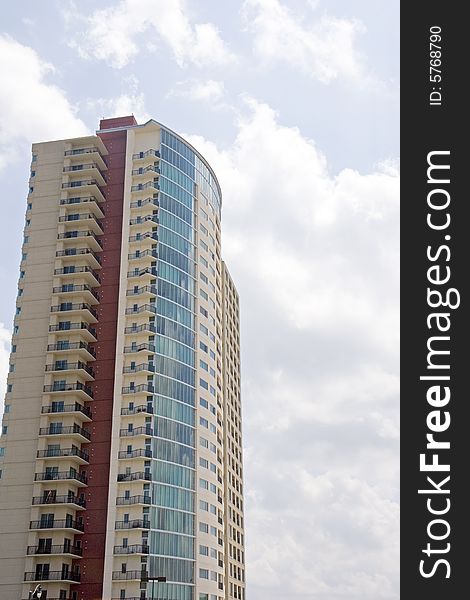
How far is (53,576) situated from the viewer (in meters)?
78.5

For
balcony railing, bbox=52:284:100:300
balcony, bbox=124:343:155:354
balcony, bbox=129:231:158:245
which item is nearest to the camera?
balcony, bbox=124:343:155:354

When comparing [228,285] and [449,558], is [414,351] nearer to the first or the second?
[449,558]

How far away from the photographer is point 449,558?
1852cm

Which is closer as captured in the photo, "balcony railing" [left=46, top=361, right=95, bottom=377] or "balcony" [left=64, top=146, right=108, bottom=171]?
"balcony railing" [left=46, top=361, right=95, bottom=377]

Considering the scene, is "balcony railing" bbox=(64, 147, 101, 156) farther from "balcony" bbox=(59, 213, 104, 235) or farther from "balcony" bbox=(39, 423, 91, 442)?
"balcony" bbox=(39, 423, 91, 442)

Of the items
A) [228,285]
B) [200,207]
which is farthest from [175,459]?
[228,285]

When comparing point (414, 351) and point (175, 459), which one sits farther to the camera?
point (175, 459)

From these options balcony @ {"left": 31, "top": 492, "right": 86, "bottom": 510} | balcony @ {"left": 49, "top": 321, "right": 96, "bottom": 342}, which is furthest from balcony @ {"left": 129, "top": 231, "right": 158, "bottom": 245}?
balcony @ {"left": 31, "top": 492, "right": 86, "bottom": 510}

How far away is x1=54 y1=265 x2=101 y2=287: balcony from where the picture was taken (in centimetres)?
9338

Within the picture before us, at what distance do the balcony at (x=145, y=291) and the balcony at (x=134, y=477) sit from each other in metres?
21.9

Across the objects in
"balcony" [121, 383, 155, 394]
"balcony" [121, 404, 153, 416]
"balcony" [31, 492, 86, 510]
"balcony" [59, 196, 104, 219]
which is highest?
"balcony" [59, 196, 104, 219]

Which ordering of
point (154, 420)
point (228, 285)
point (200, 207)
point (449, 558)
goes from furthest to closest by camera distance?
point (228, 285) → point (200, 207) → point (154, 420) → point (449, 558)

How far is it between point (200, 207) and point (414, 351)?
86.5 meters

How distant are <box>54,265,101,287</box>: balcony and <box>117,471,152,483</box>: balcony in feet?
82.6
